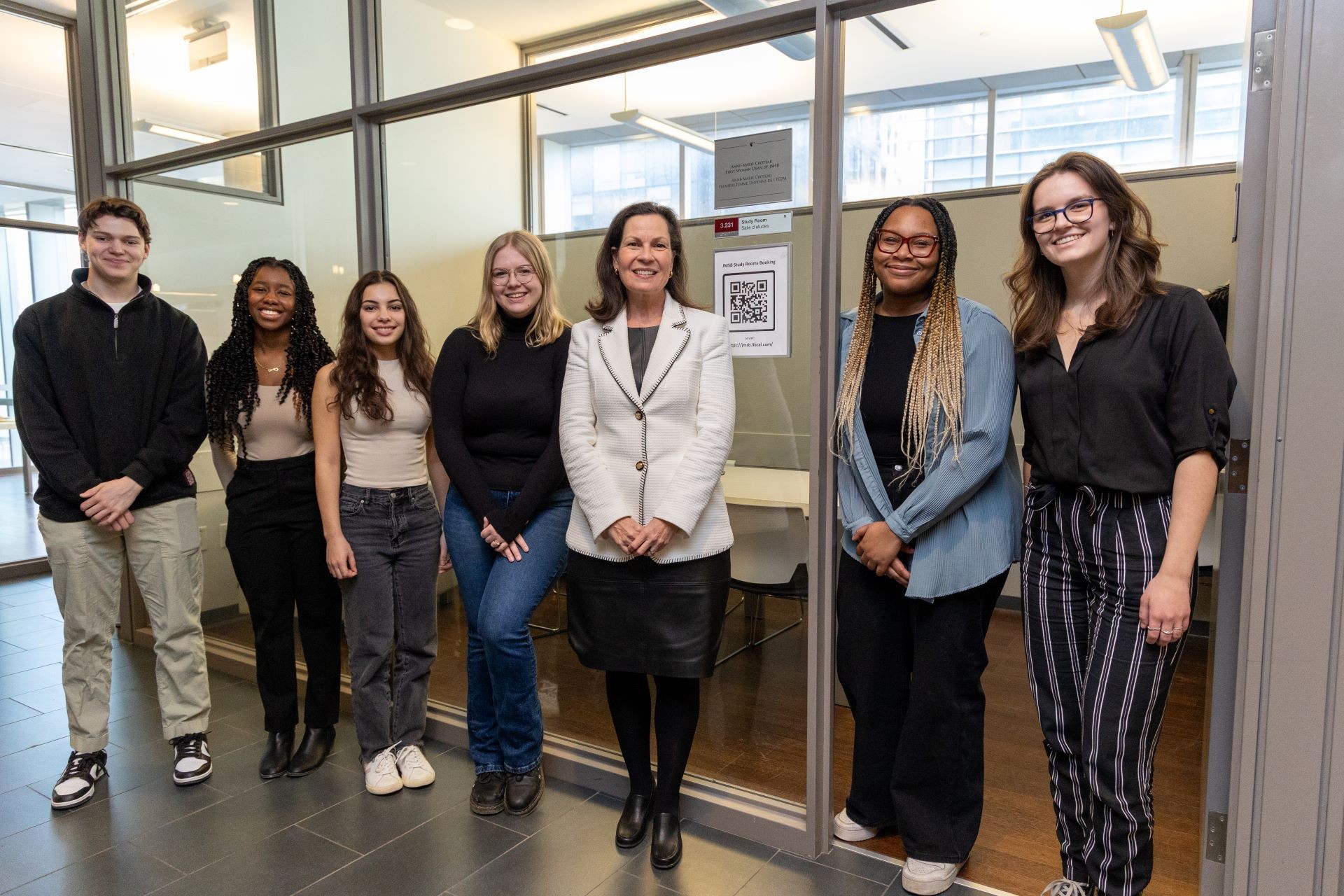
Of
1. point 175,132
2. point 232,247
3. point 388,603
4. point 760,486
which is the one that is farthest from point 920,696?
point 175,132

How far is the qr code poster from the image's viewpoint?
236cm

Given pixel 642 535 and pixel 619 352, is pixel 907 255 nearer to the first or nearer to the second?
pixel 619 352

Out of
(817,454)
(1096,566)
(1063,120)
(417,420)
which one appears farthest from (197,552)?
(1063,120)

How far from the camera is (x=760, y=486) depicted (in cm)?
258

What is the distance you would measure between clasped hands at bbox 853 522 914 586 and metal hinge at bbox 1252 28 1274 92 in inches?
46.0

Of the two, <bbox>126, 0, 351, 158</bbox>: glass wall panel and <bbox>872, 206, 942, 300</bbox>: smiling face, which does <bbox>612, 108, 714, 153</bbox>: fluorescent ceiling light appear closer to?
<bbox>872, 206, 942, 300</bbox>: smiling face

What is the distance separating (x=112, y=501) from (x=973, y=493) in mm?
2438

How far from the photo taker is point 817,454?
2.29 meters

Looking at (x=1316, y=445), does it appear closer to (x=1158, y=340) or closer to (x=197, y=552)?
(x=1158, y=340)

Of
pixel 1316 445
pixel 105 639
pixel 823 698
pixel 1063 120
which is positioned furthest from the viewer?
pixel 1063 120

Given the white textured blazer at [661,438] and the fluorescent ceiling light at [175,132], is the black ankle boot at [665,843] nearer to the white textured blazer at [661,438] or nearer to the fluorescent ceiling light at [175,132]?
the white textured blazer at [661,438]

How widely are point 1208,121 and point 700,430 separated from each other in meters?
3.30

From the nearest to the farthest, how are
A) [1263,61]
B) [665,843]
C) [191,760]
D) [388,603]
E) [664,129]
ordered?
[1263,61] → [665,843] → [664,129] → [388,603] → [191,760]

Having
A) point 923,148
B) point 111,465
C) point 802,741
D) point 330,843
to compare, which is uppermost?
point 923,148
